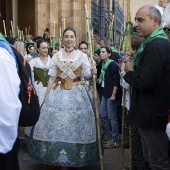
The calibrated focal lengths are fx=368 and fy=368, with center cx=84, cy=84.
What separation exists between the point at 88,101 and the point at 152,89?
1517 millimetres

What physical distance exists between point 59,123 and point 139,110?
57.1 inches

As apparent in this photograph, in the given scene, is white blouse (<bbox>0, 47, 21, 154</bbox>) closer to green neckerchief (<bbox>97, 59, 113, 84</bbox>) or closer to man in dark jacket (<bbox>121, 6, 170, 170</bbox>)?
man in dark jacket (<bbox>121, 6, 170, 170</bbox>)

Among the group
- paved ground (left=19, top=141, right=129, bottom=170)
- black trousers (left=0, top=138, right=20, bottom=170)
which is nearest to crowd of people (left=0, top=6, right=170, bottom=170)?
black trousers (left=0, top=138, right=20, bottom=170)

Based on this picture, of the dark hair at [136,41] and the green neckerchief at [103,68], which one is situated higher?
the dark hair at [136,41]

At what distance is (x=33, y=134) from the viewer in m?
4.65

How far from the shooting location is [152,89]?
10.4 feet

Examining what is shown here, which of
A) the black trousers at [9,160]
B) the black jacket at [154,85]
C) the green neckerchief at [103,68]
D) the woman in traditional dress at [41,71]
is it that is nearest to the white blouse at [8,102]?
the black trousers at [9,160]

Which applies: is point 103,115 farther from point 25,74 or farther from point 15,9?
point 15,9

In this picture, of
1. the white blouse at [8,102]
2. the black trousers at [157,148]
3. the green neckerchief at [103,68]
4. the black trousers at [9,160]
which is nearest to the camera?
the white blouse at [8,102]

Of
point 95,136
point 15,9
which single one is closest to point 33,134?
point 95,136

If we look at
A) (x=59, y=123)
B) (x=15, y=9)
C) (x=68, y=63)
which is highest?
(x=15, y=9)

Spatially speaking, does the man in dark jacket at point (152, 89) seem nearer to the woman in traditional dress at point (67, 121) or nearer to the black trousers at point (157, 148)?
the black trousers at point (157, 148)

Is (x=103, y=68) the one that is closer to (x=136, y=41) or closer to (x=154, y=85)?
(x=136, y=41)

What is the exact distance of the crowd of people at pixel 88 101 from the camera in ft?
7.67
